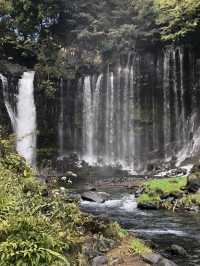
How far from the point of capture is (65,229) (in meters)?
13.2

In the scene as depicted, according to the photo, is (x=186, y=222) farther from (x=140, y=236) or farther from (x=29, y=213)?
(x=29, y=213)

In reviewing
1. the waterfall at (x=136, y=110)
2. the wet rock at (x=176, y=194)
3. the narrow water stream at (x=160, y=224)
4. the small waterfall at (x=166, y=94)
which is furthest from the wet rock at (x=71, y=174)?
the wet rock at (x=176, y=194)

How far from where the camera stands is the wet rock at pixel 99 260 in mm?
13133

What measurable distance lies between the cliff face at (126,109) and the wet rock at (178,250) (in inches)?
1376

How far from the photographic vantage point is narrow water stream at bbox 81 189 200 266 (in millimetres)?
17984

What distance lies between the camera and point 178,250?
1708cm

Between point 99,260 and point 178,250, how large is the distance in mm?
4602

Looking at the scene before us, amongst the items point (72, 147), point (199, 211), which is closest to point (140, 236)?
point (199, 211)

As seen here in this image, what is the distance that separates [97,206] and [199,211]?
5.85m

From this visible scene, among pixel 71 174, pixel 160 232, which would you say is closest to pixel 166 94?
pixel 71 174

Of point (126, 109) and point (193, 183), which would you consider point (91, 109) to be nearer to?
point (126, 109)

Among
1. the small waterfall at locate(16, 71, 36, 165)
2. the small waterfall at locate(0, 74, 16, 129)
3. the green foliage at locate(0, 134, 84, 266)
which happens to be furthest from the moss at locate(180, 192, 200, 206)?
the small waterfall at locate(0, 74, 16, 129)

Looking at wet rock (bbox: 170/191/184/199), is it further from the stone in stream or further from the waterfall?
the waterfall

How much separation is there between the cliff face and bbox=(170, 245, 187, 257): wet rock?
115ft
